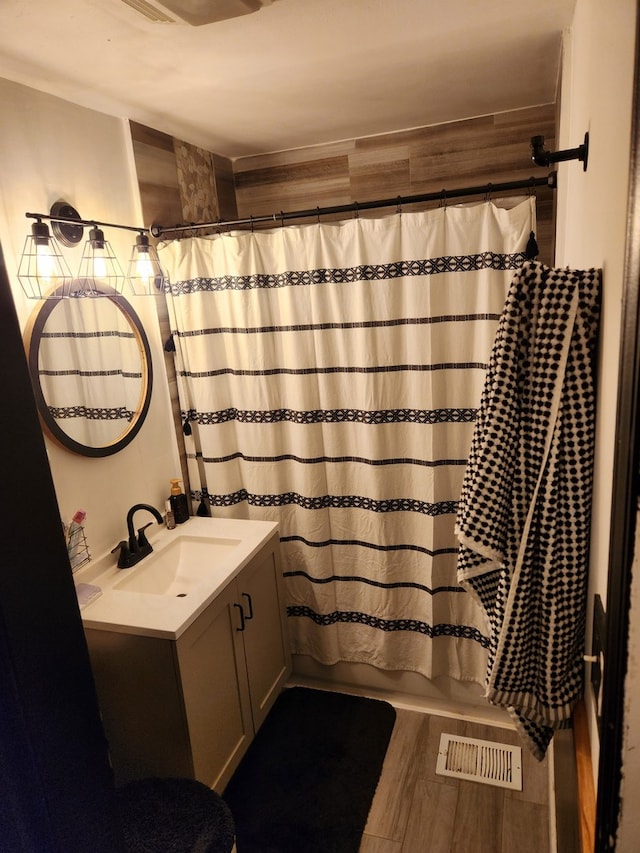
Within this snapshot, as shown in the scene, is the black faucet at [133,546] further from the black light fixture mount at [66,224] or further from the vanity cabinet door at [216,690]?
the black light fixture mount at [66,224]

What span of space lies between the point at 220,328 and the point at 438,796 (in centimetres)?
203

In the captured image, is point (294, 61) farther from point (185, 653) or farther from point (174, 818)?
point (174, 818)

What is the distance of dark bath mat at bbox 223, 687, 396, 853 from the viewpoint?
1.89m

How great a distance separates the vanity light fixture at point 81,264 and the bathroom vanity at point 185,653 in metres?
1.02

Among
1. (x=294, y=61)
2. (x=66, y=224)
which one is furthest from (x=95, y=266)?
(x=294, y=61)

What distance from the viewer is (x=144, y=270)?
2.08m

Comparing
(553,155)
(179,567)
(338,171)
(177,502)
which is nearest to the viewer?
(553,155)

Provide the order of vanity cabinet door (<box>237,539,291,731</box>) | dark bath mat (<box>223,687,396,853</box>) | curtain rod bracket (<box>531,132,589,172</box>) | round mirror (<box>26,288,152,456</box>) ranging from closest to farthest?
1. curtain rod bracket (<box>531,132,589,172</box>)
2. round mirror (<box>26,288,152,456</box>)
3. dark bath mat (<box>223,687,396,853</box>)
4. vanity cabinet door (<box>237,539,291,731</box>)

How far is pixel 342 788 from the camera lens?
206 centimetres

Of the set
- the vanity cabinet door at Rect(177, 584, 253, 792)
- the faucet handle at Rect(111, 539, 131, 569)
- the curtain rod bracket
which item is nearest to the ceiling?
the curtain rod bracket

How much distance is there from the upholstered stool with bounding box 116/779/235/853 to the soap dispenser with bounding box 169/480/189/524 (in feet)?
3.45

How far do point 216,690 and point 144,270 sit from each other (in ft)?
5.12

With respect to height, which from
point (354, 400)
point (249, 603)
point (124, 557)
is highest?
point (354, 400)

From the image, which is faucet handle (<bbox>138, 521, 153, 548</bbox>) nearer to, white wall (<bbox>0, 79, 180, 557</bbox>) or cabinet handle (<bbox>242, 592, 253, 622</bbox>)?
white wall (<bbox>0, 79, 180, 557</bbox>)
